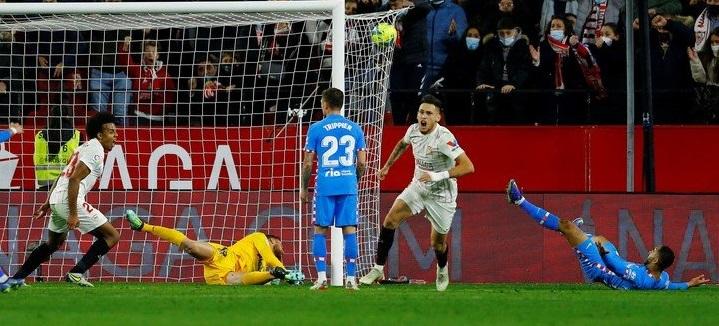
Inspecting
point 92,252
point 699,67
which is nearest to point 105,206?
point 92,252

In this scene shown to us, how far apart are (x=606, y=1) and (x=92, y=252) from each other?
778cm

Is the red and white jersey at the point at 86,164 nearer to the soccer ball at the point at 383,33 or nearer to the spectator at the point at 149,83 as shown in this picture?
the spectator at the point at 149,83

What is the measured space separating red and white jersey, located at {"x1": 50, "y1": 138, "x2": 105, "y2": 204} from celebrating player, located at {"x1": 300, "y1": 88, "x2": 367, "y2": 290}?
216 centimetres

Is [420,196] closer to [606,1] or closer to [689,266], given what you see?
[689,266]

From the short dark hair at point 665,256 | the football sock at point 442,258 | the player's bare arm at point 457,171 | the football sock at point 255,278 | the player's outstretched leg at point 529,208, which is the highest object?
the player's bare arm at point 457,171

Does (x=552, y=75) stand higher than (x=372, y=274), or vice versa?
(x=552, y=75)

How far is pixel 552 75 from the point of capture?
66.0 feet

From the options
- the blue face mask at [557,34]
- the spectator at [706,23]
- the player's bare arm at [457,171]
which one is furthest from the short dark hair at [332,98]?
the spectator at [706,23]

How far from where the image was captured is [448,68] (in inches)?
788

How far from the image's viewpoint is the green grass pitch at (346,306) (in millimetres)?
10805

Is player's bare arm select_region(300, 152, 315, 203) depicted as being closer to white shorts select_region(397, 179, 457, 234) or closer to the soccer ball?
white shorts select_region(397, 179, 457, 234)

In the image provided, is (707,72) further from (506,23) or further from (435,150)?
(435,150)

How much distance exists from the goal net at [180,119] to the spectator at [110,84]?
25 mm

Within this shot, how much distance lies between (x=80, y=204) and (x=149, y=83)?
156 inches
